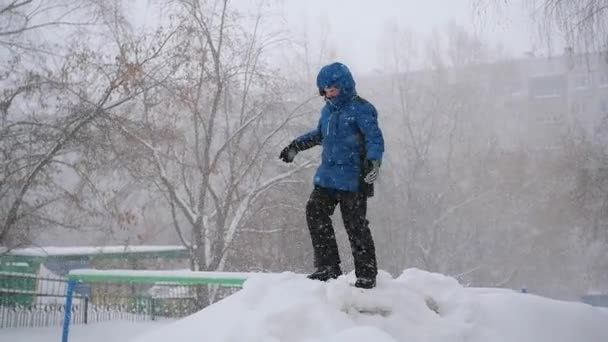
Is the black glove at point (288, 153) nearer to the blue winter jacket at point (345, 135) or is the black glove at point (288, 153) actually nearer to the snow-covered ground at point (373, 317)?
the blue winter jacket at point (345, 135)

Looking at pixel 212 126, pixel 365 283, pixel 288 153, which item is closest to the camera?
pixel 365 283

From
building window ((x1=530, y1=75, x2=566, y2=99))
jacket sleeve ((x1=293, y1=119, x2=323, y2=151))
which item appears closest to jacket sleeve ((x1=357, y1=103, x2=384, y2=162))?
jacket sleeve ((x1=293, y1=119, x2=323, y2=151))

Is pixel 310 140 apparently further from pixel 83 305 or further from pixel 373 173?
pixel 83 305

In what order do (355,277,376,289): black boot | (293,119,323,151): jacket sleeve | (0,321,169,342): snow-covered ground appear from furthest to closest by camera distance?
(0,321,169,342): snow-covered ground → (293,119,323,151): jacket sleeve → (355,277,376,289): black boot

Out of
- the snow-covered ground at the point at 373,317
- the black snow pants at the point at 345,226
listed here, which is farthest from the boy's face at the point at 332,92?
the snow-covered ground at the point at 373,317

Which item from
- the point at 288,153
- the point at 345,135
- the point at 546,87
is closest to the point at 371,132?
the point at 345,135

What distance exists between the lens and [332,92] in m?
3.45

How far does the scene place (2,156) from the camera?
29.8 feet

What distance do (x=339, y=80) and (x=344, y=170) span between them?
61 cm

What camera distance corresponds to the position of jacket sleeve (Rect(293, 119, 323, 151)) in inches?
145

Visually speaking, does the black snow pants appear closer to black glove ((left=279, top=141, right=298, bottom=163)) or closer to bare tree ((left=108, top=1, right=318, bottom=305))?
black glove ((left=279, top=141, right=298, bottom=163))

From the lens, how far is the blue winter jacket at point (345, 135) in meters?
3.30

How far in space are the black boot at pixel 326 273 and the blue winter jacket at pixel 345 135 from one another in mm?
544

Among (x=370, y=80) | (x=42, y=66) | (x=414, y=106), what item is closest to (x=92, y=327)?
(x=42, y=66)
